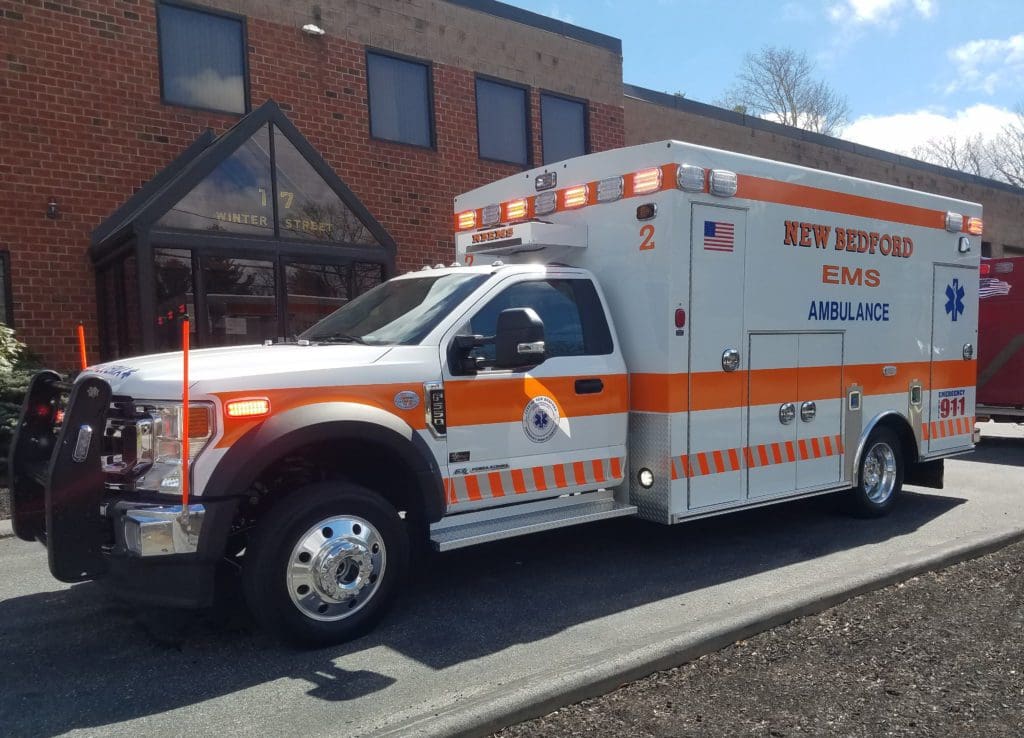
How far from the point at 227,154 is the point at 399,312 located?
17.4 ft

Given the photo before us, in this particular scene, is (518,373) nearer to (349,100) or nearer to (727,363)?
(727,363)

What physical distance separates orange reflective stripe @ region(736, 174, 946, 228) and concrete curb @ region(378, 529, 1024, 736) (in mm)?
2693

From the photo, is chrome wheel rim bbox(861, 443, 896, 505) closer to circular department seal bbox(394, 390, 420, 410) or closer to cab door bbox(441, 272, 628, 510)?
cab door bbox(441, 272, 628, 510)

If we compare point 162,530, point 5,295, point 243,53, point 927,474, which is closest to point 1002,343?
point 927,474

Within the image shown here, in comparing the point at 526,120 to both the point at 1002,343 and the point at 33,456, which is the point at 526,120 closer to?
the point at 1002,343

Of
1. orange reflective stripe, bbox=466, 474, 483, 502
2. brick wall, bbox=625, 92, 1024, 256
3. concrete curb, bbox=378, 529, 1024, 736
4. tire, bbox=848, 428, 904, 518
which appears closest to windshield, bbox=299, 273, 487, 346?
orange reflective stripe, bbox=466, 474, 483, 502

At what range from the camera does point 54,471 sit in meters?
3.77

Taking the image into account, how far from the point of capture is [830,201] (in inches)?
260

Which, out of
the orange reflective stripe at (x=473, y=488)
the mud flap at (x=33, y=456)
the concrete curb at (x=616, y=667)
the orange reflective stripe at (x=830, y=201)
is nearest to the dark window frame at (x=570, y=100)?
the orange reflective stripe at (x=830, y=201)

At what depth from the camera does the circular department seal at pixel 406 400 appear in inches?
178

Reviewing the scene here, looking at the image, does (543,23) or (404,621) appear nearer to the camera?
(404,621)

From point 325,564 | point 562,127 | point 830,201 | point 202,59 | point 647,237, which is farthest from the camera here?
point 562,127

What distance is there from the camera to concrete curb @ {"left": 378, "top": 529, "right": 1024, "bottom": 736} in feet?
10.9

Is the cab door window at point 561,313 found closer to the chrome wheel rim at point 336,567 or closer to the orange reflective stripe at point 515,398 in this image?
the orange reflective stripe at point 515,398
